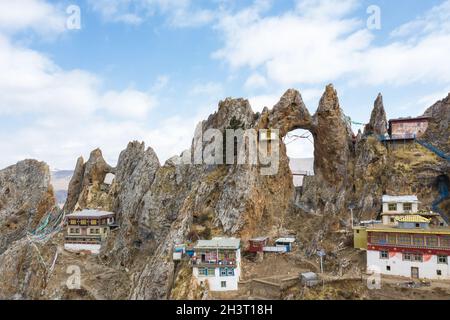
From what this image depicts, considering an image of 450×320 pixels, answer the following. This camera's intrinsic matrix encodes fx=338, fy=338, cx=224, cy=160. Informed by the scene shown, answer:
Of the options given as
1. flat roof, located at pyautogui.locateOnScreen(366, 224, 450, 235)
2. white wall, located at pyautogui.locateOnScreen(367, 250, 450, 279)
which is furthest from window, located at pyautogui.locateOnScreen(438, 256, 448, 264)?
flat roof, located at pyautogui.locateOnScreen(366, 224, 450, 235)

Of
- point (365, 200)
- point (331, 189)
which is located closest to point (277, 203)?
point (331, 189)

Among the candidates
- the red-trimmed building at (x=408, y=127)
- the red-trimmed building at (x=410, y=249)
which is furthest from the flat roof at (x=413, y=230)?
the red-trimmed building at (x=408, y=127)

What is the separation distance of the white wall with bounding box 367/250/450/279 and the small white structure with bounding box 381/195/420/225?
33.9 feet

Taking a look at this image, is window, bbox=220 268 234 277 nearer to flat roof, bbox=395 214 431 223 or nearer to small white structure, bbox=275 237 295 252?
small white structure, bbox=275 237 295 252

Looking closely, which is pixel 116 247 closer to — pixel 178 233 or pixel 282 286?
pixel 178 233

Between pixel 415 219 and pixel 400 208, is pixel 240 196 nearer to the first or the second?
pixel 400 208

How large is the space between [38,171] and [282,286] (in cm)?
10887

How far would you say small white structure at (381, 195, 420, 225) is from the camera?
2381 inches

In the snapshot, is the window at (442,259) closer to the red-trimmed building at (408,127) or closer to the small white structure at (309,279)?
the small white structure at (309,279)

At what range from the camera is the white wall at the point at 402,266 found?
48906 millimetres

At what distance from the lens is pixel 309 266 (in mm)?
58781

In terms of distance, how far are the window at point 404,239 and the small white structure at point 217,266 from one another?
25222 millimetres

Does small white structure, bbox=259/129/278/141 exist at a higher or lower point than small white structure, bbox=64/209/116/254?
higher

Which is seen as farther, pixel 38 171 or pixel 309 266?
pixel 38 171
